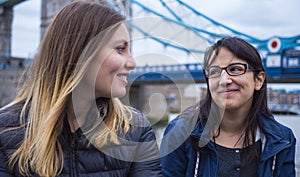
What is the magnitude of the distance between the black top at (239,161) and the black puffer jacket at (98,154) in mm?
338

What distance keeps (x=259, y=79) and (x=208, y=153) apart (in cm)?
29

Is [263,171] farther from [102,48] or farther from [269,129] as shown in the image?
[102,48]

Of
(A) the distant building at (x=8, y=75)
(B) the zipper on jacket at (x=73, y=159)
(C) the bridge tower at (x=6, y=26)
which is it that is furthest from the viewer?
(C) the bridge tower at (x=6, y=26)

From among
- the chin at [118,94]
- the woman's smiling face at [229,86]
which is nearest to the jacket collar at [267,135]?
the woman's smiling face at [229,86]

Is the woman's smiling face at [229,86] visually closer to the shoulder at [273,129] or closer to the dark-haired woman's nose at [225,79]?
the dark-haired woman's nose at [225,79]

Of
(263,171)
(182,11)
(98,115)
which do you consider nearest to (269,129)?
(263,171)

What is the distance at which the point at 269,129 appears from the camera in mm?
1172

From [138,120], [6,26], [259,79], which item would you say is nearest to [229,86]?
[259,79]

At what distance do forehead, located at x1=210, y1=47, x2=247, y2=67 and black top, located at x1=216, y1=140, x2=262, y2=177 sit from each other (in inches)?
10.4

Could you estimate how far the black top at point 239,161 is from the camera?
1.12 metres

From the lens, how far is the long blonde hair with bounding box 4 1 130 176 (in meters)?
0.81

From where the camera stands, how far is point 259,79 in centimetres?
119

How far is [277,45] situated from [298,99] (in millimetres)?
3617

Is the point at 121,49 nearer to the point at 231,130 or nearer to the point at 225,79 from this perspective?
the point at 225,79
